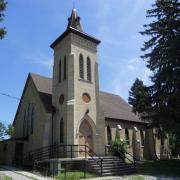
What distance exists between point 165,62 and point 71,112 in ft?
30.9

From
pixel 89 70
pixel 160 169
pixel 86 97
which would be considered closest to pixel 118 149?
pixel 160 169

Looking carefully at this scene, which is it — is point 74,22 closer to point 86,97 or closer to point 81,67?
point 81,67

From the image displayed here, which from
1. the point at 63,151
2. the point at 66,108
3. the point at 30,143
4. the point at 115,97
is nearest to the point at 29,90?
the point at 30,143

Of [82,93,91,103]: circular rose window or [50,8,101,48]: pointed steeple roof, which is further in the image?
[50,8,101,48]: pointed steeple roof

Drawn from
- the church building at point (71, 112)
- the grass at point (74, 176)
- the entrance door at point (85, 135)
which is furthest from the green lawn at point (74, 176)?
the entrance door at point (85, 135)

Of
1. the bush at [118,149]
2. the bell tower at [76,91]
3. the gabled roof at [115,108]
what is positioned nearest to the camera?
the bell tower at [76,91]

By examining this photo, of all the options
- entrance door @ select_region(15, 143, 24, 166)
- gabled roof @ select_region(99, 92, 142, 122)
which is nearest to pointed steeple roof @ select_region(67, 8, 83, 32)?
gabled roof @ select_region(99, 92, 142, 122)

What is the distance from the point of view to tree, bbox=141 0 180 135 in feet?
70.2

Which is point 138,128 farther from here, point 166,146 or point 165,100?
point 165,100

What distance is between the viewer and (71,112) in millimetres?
24672

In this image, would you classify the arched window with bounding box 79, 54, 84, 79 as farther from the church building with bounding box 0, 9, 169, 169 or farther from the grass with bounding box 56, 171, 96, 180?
the grass with bounding box 56, 171, 96, 180

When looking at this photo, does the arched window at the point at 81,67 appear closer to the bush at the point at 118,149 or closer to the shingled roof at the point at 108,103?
the shingled roof at the point at 108,103

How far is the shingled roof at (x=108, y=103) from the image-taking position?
101 ft

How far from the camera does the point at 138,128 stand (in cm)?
3512
